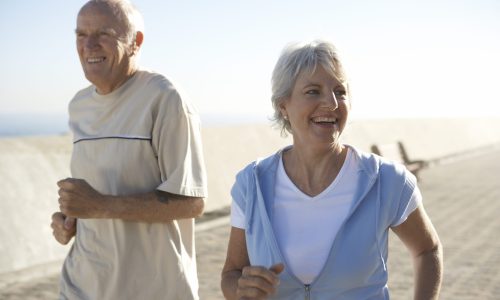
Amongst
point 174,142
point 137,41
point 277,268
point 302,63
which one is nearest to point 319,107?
point 302,63

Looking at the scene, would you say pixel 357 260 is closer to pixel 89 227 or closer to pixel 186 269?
pixel 186 269

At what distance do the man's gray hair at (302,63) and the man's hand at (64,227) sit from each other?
1089mm

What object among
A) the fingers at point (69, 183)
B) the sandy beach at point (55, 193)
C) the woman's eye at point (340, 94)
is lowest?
the sandy beach at point (55, 193)

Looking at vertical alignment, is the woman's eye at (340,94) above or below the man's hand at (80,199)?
above

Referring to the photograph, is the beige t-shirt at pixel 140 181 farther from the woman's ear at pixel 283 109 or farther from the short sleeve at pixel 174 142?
the woman's ear at pixel 283 109

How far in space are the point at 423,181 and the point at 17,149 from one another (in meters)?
10.4

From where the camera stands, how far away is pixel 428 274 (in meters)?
2.52

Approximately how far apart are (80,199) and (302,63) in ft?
3.22

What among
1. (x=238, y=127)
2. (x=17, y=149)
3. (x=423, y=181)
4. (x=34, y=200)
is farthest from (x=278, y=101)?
(x=423, y=181)

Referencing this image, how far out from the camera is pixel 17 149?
28.3 ft

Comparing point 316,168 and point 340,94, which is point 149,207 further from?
point 340,94

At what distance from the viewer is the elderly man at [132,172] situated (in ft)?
9.72

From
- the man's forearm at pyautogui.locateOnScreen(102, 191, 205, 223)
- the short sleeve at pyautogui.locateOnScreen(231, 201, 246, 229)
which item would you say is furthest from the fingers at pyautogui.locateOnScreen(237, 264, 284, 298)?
the man's forearm at pyautogui.locateOnScreen(102, 191, 205, 223)

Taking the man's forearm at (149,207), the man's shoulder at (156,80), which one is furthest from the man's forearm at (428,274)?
the man's shoulder at (156,80)
